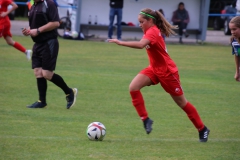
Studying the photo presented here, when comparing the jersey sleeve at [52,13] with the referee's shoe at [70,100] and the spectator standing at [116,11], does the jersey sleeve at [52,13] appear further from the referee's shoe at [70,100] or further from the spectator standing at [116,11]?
the spectator standing at [116,11]

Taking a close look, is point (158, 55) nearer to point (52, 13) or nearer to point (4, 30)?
point (52, 13)

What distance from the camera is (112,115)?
942cm

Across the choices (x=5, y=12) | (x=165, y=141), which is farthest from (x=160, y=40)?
(x=5, y=12)

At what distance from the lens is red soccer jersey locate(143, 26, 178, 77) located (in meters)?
7.38

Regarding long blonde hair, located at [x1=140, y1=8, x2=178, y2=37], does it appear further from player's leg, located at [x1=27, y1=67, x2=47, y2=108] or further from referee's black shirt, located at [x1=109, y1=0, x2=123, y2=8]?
referee's black shirt, located at [x1=109, y1=0, x2=123, y2=8]

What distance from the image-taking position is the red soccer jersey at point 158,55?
738 cm

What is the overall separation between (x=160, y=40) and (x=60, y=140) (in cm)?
191

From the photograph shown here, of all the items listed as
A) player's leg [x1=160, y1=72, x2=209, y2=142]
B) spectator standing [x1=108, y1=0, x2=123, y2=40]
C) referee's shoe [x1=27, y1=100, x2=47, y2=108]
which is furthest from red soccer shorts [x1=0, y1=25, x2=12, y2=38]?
player's leg [x1=160, y1=72, x2=209, y2=142]

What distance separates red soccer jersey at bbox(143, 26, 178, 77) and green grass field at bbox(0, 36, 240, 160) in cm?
99

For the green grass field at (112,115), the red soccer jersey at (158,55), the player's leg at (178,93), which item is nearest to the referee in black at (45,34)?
the green grass field at (112,115)

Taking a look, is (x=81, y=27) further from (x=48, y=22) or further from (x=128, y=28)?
(x=48, y=22)

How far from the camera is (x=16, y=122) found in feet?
27.8

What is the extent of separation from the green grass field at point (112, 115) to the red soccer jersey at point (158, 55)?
0.99 metres

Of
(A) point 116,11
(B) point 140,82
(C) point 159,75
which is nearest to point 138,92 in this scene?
(B) point 140,82
